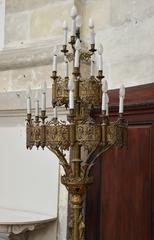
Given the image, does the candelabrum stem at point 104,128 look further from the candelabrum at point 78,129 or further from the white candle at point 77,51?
the white candle at point 77,51

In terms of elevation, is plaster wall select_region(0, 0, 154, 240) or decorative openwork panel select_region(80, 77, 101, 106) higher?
plaster wall select_region(0, 0, 154, 240)

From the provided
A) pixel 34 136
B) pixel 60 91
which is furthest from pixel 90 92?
pixel 34 136

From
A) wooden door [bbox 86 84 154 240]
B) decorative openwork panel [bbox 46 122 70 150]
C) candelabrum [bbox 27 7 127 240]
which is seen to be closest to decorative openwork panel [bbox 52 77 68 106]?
candelabrum [bbox 27 7 127 240]

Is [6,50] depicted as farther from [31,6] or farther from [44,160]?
[44,160]

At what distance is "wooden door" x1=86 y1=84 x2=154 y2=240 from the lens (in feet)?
6.34

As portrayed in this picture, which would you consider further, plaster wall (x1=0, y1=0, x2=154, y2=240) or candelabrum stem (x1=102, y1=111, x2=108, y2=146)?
plaster wall (x1=0, y1=0, x2=154, y2=240)

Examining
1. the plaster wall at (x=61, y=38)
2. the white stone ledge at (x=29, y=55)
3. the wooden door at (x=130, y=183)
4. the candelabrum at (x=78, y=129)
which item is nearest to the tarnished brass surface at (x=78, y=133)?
the candelabrum at (x=78, y=129)

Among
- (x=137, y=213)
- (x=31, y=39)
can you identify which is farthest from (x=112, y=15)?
(x=137, y=213)

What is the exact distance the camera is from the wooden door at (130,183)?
1932mm

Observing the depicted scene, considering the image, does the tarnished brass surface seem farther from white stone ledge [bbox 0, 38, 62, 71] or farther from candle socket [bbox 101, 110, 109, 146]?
white stone ledge [bbox 0, 38, 62, 71]

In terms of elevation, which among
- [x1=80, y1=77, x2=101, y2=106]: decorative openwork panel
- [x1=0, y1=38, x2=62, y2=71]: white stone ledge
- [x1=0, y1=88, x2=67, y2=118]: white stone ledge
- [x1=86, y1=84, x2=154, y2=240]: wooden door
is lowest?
[x1=86, y1=84, x2=154, y2=240]: wooden door

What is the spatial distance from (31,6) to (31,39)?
8.3 inches

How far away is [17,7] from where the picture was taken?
99.2 inches

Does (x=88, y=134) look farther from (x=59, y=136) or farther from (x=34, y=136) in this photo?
(x=34, y=136)
